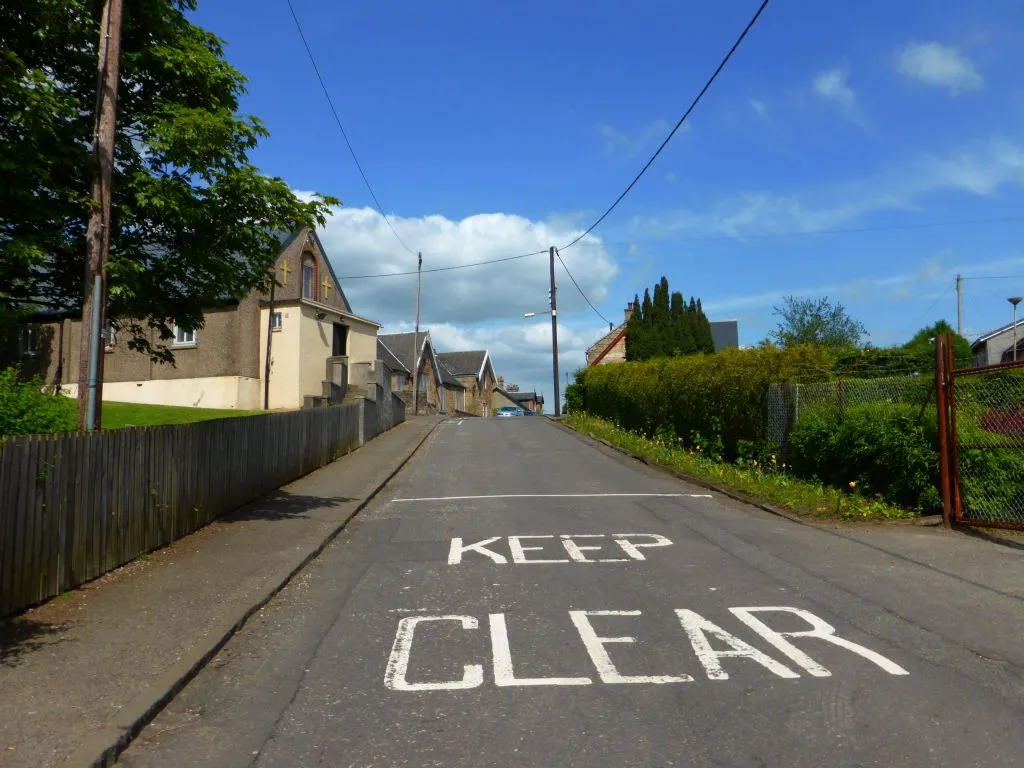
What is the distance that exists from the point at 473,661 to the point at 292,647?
139 centimetres

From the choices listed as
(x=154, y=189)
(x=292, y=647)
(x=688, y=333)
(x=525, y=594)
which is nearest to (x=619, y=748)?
(x=292, y=647)

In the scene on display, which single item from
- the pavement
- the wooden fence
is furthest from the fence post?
the wooden fence

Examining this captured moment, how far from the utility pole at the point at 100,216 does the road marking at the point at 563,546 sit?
4.13 m

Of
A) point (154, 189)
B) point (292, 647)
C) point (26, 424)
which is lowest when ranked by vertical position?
point (292, 647)

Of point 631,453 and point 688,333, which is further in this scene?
point 688,333

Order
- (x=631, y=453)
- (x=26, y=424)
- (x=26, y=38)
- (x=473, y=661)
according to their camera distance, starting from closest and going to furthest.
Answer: (x=473, y=661), (x=26, y=38), (x=26, y=424), (x=631, y=453)

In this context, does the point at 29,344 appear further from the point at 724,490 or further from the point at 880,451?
the point at 880,451

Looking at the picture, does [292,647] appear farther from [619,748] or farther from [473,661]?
[619,748]

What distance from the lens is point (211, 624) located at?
241 inches

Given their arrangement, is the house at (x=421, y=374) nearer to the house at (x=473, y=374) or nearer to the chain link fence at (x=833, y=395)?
the house at (x=473, y=374)

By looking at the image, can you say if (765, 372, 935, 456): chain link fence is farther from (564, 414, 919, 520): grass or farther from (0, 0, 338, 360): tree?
(0, 0, 338, 360): tree

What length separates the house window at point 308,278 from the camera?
37.1 metres

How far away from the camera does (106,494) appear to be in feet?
25.1

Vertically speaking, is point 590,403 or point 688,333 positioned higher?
point 688,333
